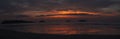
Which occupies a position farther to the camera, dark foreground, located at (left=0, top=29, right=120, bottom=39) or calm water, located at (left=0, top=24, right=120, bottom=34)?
dark foreground, located at (left=0, top=29, right=120, bottom=39)

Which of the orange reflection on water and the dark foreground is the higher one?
the orange reflection on water

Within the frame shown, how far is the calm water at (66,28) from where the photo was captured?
4.29m

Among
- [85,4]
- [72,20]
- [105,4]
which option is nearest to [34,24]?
[72,20]

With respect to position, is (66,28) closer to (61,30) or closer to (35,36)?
(61,30)

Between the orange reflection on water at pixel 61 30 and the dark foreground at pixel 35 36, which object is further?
the dark foreground at pixel 35 36

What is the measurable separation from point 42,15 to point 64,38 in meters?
0.83

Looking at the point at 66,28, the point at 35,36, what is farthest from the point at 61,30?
the point at 35,36

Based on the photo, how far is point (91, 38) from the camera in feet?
15.2

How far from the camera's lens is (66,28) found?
445 cm

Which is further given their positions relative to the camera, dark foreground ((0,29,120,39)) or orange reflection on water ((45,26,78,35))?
dark foreground ((0,29,120,39))

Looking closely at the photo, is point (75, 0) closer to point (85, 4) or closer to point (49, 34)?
point (85, 4)

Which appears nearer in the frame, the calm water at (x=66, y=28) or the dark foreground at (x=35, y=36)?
the calm water at (x=66, y=28)

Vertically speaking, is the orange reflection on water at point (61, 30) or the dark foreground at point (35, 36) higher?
the orange reflection on water at point (61, 30)

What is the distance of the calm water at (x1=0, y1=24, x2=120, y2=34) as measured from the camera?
14.1 feet
